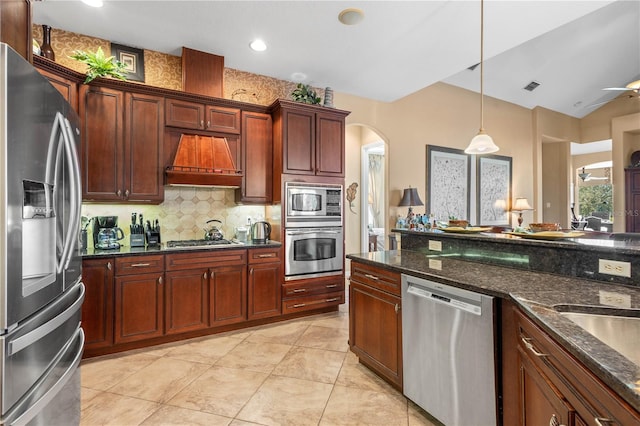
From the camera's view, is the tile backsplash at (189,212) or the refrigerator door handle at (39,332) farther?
the tile backsplash at (189,212)

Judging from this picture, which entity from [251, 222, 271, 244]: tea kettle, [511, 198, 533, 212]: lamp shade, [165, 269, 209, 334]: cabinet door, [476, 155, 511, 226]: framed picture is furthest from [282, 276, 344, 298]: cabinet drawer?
[511, 198, 533, 212]: lamp shade

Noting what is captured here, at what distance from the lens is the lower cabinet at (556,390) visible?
2.55 feet

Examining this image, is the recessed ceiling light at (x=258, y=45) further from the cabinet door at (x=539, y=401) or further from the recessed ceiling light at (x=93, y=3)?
the cabinet door at (x=539, y=401)

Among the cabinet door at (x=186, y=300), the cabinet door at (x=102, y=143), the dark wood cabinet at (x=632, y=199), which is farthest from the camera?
the dark wood cabinet at (x=632, y=199)

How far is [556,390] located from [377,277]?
47.8 inches

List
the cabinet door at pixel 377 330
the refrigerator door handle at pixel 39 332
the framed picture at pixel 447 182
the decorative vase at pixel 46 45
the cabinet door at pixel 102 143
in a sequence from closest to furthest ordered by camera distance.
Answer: the refrigerator door handle at pixel 39 332, the cabinet door at pixel 377 330, the decorative vase at pixel 46 45, the cabinet door at pixel 102 143, the framed picture at pixel 447 182

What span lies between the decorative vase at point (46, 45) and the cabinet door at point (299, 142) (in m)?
2.07

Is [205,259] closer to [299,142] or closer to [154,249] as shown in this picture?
[154,249]

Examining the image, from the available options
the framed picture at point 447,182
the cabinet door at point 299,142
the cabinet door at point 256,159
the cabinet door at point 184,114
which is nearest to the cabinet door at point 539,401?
the cabinet door at point 299,142

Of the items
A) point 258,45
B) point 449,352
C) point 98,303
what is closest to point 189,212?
point 98,303

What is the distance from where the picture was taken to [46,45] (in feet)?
8.55

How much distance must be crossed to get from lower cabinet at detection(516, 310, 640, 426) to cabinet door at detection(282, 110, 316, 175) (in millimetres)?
2638

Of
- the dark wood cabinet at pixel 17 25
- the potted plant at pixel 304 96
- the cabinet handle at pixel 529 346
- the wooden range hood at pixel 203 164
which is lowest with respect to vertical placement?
the cabinet handle at pixel 529 346

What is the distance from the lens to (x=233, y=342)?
9.65ft
